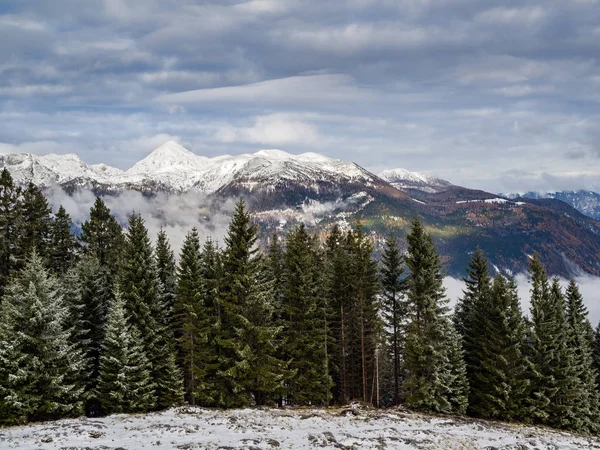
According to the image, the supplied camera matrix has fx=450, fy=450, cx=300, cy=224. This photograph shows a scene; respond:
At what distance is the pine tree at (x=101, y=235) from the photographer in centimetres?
5991

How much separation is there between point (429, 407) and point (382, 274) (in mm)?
13670

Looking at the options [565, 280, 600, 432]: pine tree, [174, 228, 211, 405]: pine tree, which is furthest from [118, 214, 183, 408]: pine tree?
[565, 280, 600, 432]: pine tree

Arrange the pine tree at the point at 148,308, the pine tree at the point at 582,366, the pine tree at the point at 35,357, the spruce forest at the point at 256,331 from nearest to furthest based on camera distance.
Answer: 1. the pine tree at the point at 35,357
2. the spruce forest at the point at 256,331
3. the pine tree at the point at 148,308
4. the pine tree at the point at 582,366

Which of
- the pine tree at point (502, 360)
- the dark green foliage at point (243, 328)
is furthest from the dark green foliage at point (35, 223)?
the pine tree at point (502, 360)

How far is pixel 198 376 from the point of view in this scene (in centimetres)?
3916

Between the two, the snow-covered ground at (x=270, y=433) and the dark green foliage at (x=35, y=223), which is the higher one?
the dark green foliage at (x=35, y=223)

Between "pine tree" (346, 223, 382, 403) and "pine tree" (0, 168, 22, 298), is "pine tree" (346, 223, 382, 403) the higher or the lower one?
the lower one

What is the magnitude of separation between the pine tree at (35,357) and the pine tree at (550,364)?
42792 millimetres

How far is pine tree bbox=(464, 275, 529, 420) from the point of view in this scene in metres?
43.8

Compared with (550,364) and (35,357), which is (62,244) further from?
(550,364)

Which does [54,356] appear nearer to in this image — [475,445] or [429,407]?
[475,445]

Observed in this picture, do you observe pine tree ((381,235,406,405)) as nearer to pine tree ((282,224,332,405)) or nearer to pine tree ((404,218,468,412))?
pine tree ((404,218,468,412))

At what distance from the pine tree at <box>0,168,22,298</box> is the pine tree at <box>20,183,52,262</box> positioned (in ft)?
3.01

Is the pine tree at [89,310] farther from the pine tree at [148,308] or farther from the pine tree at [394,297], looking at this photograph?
the pine tree at [394,297]
